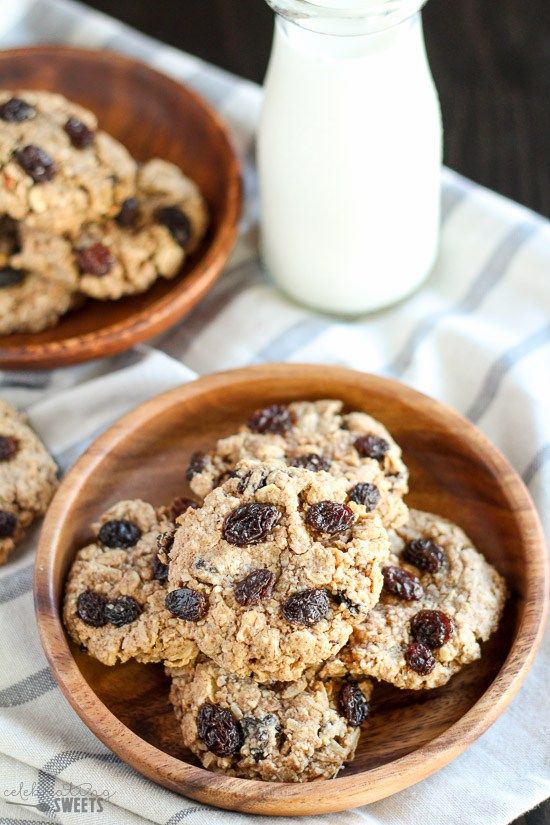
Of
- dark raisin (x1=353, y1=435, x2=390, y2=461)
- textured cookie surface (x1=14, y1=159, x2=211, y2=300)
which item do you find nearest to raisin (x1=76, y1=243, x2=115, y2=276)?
textured cookie surface (x1=14, y1=159, x2=211, y2=300)

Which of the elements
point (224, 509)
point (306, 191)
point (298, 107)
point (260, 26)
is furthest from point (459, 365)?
point (260, 26)

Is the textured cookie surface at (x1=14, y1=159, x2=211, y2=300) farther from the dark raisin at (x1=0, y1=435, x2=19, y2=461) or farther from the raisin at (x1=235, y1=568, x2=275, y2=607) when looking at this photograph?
the raisin at (x1=235, y1=568, x2=275, y2=607)

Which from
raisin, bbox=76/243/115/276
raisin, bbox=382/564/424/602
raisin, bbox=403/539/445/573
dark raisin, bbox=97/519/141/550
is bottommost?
dark raisin, bbox=97/519/141/550

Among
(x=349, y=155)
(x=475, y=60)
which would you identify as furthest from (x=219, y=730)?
(x=475, y=60)

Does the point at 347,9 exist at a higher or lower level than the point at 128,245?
higher

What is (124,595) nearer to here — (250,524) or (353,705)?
(250,524)

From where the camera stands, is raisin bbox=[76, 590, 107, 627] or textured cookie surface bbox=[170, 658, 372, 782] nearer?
textured cookie surface bbox=[170, 658, 372, 782]

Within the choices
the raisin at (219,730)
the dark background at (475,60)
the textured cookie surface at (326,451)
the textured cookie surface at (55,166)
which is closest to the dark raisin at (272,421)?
the textured cookie surface at (326,451)

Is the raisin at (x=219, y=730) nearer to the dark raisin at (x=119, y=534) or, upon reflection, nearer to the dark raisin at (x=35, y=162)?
the dark raisin at (x=119, y=534)
